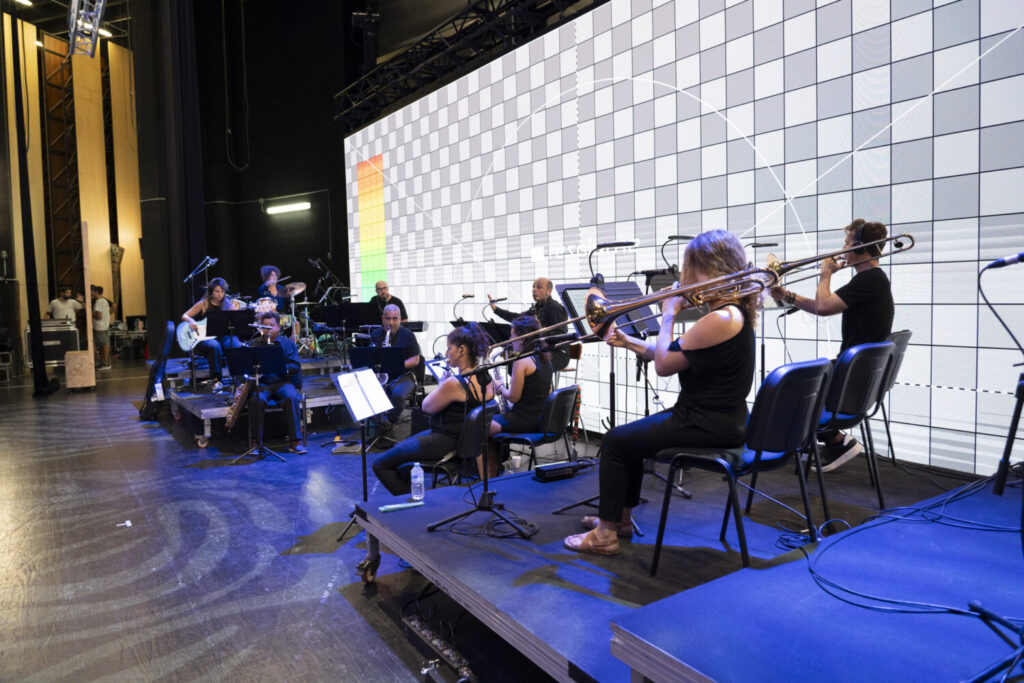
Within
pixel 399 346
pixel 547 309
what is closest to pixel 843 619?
pixel 547 309

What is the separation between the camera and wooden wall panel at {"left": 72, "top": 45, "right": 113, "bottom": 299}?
1591 centimetres

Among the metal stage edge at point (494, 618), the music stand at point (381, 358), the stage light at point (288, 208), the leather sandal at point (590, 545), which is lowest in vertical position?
the metal stage edge at point (494, 618)

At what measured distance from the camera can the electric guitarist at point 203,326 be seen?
25.6 ft

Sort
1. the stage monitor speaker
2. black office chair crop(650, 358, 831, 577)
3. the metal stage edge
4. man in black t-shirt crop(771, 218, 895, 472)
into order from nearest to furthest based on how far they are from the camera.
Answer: the metal stage edge → black office chair crop(650, 358, 831, 577) → man in black t-shirt crop(771, 218, 895, 472) → the stage monitor speaker

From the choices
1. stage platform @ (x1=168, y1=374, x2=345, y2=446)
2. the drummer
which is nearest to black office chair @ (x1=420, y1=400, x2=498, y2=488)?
stage platform @ (x1=168, y1=374, x2=345, y2=446)

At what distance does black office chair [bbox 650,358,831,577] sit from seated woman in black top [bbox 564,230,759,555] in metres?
0.06

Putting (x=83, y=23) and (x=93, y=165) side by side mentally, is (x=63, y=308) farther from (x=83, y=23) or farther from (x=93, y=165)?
(x=83, y=23)

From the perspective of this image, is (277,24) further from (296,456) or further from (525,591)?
(525,591)

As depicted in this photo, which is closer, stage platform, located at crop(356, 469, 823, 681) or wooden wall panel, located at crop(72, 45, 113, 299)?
stage platform, located at crop(356, 469, 823, 681)

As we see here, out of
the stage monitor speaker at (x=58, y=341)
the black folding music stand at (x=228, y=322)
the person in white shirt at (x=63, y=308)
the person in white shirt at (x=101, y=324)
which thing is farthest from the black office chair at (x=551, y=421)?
the person in white shirt at (x=101, y=324)

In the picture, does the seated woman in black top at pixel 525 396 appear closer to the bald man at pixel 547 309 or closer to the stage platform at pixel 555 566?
the stage platform at pixel 555 566

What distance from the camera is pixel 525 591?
248cm

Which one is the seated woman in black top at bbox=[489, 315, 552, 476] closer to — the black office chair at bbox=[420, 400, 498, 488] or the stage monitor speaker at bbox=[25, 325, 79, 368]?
the black office chair at bbox=[420, 400, 498, 488]

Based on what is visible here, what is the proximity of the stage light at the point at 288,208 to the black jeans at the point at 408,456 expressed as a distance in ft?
31.4
